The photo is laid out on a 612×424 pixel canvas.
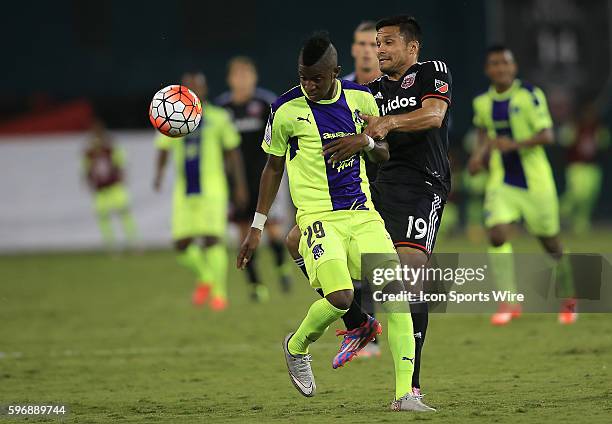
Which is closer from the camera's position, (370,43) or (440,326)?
(370,43)

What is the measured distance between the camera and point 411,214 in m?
7.55

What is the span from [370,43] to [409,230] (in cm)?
241

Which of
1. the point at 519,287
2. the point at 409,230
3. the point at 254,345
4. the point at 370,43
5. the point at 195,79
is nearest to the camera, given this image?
the point at 409,230

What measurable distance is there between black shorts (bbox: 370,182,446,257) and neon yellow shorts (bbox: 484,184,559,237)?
400 cm

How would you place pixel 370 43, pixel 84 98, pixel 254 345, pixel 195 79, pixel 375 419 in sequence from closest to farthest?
pixel 375 419 < pixel 370 43 < pixel 254 345 < pixel 195 79 < pixel 84 98

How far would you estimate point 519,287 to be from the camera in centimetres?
1152

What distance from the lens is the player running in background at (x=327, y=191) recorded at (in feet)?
23.0

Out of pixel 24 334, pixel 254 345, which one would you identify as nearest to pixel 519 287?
pixel 254 345

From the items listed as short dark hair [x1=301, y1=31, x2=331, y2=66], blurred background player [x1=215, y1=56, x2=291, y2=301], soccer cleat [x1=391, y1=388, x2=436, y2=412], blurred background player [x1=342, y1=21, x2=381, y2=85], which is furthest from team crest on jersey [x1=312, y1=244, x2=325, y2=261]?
blurred background player [x1=215, y1=56, x2=291, y2=301]

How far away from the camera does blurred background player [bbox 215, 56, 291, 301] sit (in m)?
14.7

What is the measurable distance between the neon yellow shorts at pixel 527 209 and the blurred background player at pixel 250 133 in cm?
366

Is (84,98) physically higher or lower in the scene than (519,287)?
higher

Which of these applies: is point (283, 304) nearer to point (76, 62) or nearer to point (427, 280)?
point (427, 280)

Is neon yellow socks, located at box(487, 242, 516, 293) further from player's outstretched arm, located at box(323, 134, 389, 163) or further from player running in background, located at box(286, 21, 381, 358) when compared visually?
player's outstretched arm, located at box(323, 134, 389, 163)
